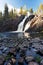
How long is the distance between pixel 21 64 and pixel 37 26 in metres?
31.5

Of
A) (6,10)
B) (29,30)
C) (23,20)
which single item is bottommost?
(29,30)

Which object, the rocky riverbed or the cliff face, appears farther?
the cliff face

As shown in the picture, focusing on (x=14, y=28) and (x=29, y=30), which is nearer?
(x=29, y=30)

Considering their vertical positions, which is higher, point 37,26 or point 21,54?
point 21,54

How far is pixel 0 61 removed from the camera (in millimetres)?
6680

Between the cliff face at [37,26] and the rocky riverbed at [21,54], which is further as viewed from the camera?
the cliff face at [37,26]

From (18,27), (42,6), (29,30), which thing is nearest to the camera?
(29,30)

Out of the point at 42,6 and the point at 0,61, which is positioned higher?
the point at 42,6

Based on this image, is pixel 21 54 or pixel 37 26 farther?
pixel 37 26

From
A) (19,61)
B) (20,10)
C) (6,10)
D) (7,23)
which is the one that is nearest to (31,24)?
(7,23)

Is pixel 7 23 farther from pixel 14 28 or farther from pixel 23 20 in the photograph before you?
pixel 23 20

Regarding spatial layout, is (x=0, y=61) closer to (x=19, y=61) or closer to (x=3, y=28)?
(x=19, y=61)

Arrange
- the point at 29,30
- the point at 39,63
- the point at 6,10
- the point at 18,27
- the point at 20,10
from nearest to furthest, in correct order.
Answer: the point at 39,63 → the point at 29,30 → the point at 18,27 → the point at 6,10 → the point at 20,10

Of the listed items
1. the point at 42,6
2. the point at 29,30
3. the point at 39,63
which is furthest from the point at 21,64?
the point at 42,6
